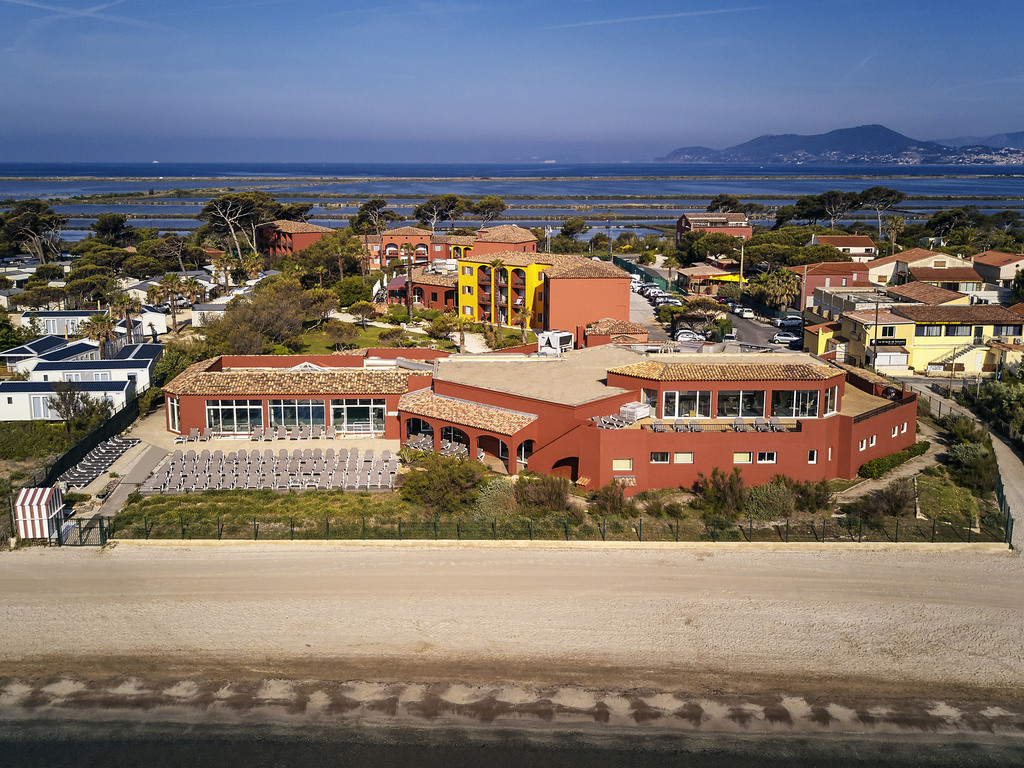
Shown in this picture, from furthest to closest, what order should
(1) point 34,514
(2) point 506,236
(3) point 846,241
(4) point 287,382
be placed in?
(3) point 846,241 < (2) point 506,236 < (4) point 287,382 < (1) point 34,514

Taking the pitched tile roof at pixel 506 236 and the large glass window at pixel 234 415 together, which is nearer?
the large glass window at pixel 234 415

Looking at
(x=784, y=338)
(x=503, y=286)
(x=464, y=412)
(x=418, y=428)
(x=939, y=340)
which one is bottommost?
(x=418, y=428)

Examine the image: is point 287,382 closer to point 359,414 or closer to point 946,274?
point 359,414

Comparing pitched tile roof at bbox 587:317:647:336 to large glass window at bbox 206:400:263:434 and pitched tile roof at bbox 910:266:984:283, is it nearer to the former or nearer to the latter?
large glass window at bbox 206:400:263:434

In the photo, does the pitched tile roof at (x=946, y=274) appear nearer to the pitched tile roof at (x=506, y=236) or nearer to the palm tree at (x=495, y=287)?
the pitched tile roof at (x=506, y=236)

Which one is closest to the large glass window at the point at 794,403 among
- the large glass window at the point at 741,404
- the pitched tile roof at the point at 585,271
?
the large glass window at the point at 741,404

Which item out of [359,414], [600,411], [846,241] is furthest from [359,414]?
[846,241]

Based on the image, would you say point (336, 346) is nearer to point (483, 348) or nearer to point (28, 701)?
point (483, 348)
